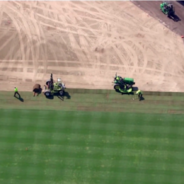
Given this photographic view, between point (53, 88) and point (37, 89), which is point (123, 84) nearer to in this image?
point (53, 88)

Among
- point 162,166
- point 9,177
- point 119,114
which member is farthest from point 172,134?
point 9,177

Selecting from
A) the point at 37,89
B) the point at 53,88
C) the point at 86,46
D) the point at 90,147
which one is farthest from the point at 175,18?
the point at 90,147

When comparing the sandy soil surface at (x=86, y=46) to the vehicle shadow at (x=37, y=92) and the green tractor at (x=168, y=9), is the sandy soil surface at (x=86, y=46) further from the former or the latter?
the green tractor at (x=168, y=9)

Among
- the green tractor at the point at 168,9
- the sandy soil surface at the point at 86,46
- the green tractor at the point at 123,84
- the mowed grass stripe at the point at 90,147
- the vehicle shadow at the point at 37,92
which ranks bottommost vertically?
the mowed grass stripe at the point at 90,147

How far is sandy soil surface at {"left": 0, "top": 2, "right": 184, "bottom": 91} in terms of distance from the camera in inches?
1644

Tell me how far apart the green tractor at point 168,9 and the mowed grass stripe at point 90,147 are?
15.7 meters

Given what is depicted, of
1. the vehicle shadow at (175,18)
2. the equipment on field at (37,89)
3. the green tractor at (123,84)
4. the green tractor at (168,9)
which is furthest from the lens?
the vehicle shadow at (175,18)

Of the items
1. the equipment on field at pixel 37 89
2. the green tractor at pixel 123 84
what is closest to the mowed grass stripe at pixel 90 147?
the equipment on field at pixel 37 89

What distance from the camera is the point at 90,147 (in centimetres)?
3806

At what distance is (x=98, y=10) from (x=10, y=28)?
1340 cm

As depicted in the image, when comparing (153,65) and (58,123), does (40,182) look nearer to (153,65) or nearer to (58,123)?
(58,123)

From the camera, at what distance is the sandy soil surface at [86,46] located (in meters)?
41.8

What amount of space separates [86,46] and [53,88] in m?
7.95

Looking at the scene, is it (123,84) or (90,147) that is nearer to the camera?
(90,147)
